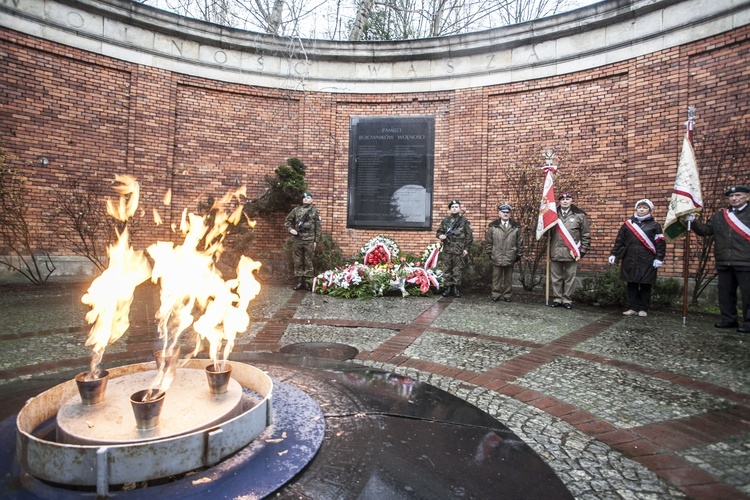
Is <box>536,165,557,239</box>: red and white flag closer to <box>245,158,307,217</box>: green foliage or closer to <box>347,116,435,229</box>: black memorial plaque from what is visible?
<box>347,116,435,229</box>: black memorial plaque

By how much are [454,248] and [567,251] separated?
2187 millimetres

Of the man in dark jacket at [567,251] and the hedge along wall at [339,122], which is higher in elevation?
the hedge along wall at [339,122]

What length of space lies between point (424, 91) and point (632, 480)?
10.6 metres

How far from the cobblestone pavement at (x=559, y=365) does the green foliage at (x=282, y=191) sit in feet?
11.7

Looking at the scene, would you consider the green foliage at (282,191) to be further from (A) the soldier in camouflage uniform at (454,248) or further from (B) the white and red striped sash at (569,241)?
(B) the white and red striped sash at (569,241)

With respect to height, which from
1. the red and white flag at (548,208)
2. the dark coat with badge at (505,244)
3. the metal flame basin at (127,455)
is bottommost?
the metal flame basin at (127,455)

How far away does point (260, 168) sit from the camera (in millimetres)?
10953

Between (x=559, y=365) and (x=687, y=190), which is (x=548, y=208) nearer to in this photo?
(x=687, y=190)

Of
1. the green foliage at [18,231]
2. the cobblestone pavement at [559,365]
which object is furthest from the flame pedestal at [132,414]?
the green foliage at [18,231]

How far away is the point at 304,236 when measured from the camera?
9094mm

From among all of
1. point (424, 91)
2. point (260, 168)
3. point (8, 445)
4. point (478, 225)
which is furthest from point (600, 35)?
point (8, 445)

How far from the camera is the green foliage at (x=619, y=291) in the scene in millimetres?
7418

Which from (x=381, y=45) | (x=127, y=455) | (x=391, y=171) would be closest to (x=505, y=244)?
(x=391, y=171)

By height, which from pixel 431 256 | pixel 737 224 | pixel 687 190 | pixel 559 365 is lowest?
pixel 559 365
